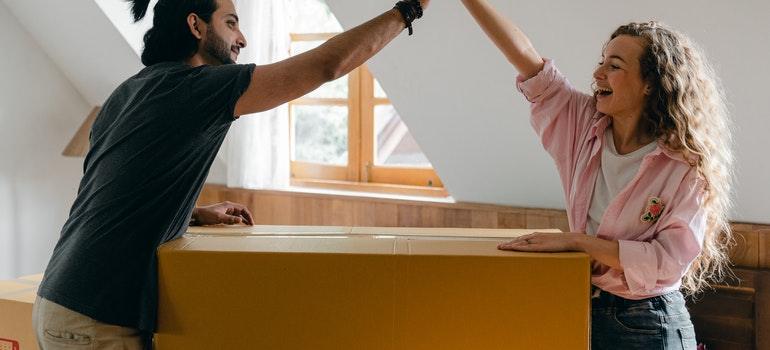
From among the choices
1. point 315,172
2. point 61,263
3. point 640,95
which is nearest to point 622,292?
point 640,95

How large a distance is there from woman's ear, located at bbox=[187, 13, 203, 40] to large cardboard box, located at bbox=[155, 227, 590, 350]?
448 mm

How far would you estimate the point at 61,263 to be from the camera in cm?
140

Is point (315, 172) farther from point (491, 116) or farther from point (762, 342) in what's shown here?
point (762, 342)

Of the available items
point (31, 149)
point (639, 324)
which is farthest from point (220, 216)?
point (31, 149)

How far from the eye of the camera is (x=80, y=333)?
1.36m

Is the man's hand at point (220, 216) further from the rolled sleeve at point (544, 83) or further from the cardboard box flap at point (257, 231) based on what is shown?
the rolled sleeve at point (544, 83)

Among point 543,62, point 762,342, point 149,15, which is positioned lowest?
point 762,342

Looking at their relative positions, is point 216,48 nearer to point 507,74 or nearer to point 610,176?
point 610,176

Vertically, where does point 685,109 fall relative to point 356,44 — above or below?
below

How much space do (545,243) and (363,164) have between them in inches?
91.1

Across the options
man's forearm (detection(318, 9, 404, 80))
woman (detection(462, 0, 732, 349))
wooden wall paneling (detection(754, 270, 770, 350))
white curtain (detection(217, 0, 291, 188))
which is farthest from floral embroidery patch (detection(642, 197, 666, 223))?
white curtain (detection(217, 0, 291, 188))

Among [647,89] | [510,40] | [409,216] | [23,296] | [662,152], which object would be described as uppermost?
[510,40]

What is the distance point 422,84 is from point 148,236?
1.58 m

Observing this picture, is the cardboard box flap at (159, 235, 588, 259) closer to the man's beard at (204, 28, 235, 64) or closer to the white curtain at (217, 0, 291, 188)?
the man's beard at (204, 28, 235, 64)
